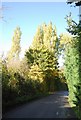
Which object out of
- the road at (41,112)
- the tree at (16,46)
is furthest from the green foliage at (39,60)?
the road at (41,112)

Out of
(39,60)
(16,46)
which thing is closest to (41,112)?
(16,46)

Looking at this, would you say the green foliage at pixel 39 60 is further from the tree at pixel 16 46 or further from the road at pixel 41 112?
the road at pixel 41 112

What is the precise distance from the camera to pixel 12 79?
11047 millimetres

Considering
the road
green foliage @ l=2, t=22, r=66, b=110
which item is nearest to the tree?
green foliage @ l=2, t=22, r=66, b=110

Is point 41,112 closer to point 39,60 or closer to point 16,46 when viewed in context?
point 16,46

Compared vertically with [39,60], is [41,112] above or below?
below

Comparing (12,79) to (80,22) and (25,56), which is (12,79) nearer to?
(80,22)

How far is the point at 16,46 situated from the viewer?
60.0ft

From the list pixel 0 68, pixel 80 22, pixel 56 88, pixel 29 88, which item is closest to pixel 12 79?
pixel 0 68

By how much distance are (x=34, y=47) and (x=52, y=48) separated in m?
2.24

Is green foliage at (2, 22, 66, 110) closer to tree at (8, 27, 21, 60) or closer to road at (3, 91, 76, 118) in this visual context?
tree at (8, 27, 21, 60)

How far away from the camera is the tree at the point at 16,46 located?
17.6m

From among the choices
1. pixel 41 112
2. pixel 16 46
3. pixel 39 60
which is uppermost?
pixel 16 46

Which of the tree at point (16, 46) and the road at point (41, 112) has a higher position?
the tree at point (16, 46)
